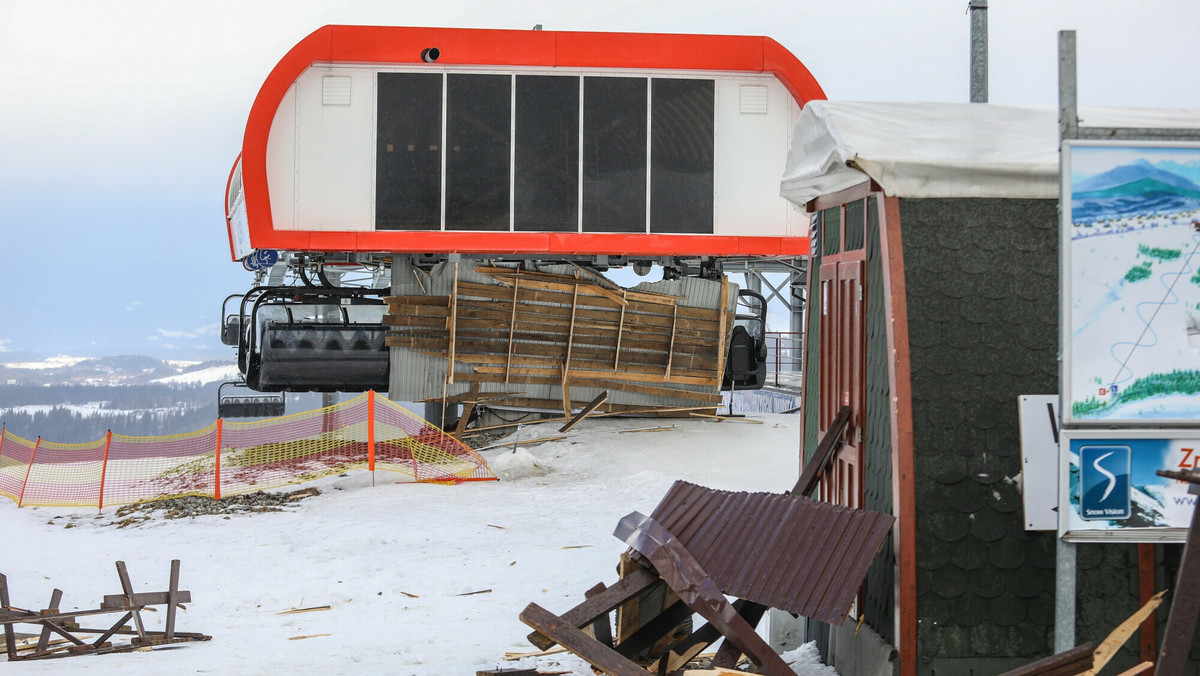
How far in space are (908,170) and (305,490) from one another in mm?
10142

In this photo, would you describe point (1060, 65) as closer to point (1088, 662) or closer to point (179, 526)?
point (1088, 662)

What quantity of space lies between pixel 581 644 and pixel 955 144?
313 centimetres

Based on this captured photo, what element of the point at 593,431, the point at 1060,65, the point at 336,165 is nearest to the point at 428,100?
the point at 336,165

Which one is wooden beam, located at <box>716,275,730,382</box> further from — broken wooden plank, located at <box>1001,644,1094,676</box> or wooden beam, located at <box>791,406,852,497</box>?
broken wooden plank, located at <box>1001,644,1094,676</box>

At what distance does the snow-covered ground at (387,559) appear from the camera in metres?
6.37

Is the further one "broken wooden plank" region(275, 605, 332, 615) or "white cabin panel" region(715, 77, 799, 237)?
"white cabin panel" region(715, 77, 799, 237)

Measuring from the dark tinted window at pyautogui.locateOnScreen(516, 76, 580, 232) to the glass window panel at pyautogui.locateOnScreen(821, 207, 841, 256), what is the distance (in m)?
8.88

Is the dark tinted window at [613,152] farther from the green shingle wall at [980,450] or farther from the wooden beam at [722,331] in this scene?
the green shingle wall at [980,450]

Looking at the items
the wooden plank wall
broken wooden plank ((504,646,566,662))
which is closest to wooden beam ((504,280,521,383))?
the wooden plank wall

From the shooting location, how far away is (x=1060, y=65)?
385 centimetres

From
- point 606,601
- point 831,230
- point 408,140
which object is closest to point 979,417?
point 831,230

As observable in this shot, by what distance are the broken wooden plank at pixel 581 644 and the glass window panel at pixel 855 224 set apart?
105 inches

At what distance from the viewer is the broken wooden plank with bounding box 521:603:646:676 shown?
4516 mm

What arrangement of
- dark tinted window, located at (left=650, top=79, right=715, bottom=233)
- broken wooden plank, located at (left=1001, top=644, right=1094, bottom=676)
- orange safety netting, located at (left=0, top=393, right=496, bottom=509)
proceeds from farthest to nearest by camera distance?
dark tinted window, located at (left=650, top=79, right=715, bottom=233) → orange safety netting, located at (left=0, top=393, right=496, bottom=509) → broken wooden plank, located at (left=1001, top=644, right=1094, bottom=676)
